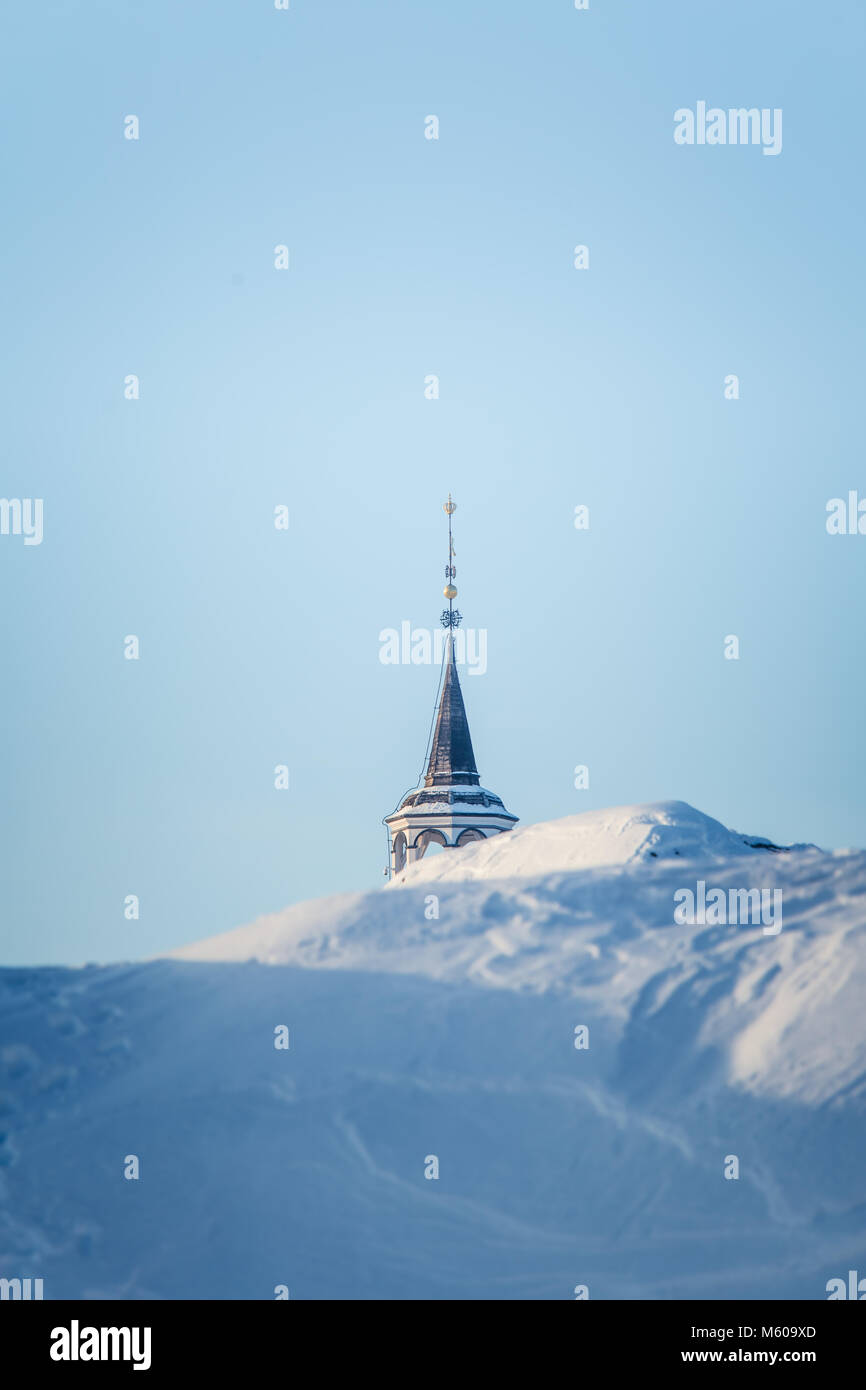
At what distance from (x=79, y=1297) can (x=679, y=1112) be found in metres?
6.37

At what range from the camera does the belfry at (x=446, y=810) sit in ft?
173

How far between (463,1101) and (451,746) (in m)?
37.8

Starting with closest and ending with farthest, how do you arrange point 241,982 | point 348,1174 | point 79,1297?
1. point 79,1297
2. point 348,1174
3. point 241,982

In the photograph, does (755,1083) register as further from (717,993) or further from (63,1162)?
(63,1162)

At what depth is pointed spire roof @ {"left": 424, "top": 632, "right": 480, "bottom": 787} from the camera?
181ft

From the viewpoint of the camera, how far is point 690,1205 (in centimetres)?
1739

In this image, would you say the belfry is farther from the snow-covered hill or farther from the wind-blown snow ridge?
the snow-covered hill

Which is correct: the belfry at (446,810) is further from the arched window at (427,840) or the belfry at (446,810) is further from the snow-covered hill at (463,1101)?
the snow-covered hill at (463,1101)

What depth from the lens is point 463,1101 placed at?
18.5m

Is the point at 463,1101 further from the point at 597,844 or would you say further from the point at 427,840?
the point at 427,840

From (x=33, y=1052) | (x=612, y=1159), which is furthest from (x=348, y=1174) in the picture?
(x=33, y=1052)

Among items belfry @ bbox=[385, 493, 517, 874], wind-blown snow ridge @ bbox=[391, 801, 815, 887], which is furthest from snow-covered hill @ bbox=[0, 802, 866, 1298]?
belfry @ bbox=[385, 493, 517, 874]

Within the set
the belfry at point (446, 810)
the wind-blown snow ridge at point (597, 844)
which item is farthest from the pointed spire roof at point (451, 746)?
the wind-blown snow ridge at point (597, 844)

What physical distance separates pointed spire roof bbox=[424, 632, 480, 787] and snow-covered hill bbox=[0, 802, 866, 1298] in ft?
108
